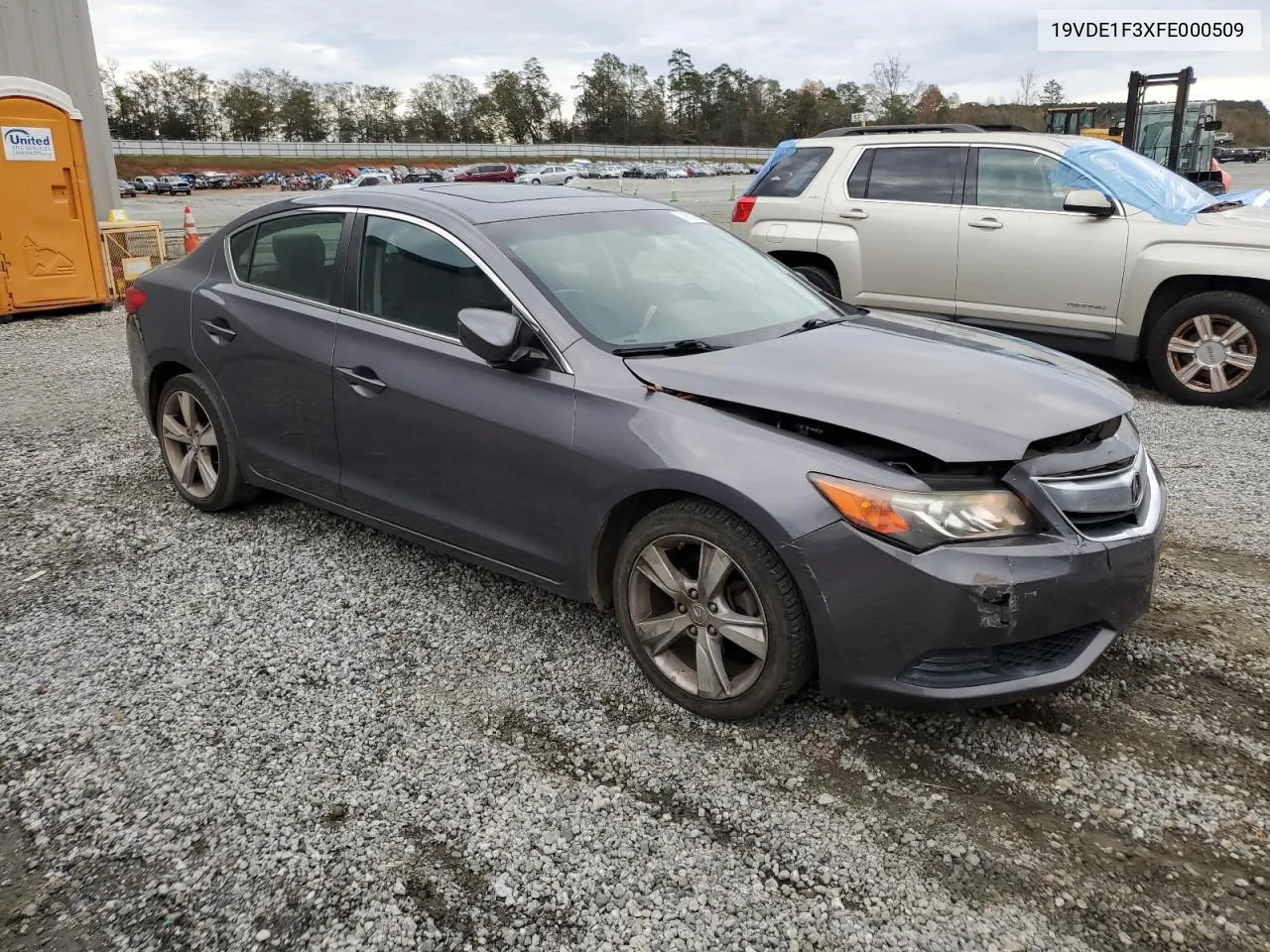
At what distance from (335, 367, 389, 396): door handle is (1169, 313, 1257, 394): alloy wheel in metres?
5.44

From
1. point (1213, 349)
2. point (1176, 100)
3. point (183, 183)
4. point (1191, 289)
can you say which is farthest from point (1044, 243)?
point (183, 183)

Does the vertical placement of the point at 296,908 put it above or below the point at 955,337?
below

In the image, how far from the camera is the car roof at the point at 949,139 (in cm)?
710

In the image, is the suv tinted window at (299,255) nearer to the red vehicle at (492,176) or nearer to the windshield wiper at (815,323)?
the windshield wiper at (815,323)

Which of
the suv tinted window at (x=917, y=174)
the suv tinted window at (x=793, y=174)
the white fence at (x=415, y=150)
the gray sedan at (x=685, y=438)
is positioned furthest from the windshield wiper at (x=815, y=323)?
the white fence at (x=415, y=150)

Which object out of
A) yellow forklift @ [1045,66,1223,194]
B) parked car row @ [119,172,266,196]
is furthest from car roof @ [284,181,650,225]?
parked car row @ [119,172,266,196]

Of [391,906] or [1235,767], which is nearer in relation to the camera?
[391,906]

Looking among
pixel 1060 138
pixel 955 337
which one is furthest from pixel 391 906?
pixel 1060 138

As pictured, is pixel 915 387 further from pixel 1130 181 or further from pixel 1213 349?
pixel 1130 181

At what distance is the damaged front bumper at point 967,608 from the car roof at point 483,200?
6.33 feet

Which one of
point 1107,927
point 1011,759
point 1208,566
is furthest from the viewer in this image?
point 1208,566

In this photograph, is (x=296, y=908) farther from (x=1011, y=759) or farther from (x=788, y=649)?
(x=1011, y=759)

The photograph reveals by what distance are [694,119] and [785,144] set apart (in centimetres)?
12540

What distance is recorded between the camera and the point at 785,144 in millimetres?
8453
